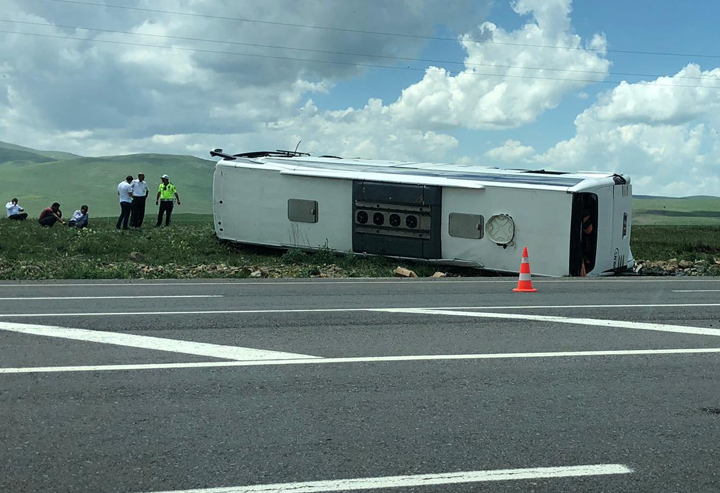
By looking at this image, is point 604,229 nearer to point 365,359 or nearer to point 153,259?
point 153,259

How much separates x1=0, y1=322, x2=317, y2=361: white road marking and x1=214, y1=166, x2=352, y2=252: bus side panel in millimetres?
11926

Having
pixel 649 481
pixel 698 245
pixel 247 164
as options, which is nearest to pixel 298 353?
pixel 649 481

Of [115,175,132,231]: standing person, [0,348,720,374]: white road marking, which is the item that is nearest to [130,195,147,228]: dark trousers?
[115,175,132,231]: standing person

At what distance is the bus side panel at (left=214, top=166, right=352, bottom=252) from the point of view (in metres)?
21.1

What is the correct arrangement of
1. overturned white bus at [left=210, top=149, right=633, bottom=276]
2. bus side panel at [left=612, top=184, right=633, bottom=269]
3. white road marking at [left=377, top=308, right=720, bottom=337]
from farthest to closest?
1. bus side panel at [left=612, top=184, right=633, bottom=269]
2. overturned white bus at [left=210, top=149, right=633, bottom=276]
3. white road marking at [left=377, top=308, right=720, bottom=337]

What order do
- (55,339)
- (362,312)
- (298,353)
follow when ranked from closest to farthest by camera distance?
(298,353) < (55,339) < (362,312)

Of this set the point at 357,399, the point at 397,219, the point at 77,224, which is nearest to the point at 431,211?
the point at 397,219

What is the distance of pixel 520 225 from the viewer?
741 inches

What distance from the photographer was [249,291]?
14438 millimetres

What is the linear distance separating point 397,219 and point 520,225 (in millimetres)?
3142

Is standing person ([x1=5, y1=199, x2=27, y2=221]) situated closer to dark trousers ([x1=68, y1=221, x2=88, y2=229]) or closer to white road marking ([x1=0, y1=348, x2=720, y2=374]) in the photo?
dark trousers ([x1=68, y1=221, x2=88, y2=229])

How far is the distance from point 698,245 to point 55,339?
84.4ft

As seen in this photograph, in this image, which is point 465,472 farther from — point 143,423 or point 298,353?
point 298,353

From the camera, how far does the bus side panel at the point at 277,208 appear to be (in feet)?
69.3
